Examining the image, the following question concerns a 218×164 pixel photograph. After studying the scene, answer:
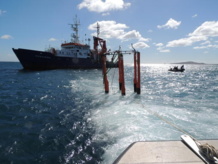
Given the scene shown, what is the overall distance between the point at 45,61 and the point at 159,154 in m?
43.1

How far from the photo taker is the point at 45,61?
41.6 meters

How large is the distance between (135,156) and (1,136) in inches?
231

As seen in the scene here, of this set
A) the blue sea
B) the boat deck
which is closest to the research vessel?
the blue sea

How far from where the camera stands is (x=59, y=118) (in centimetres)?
840

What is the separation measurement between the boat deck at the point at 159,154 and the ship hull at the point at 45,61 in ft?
133

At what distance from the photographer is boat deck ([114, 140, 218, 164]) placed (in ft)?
9.18

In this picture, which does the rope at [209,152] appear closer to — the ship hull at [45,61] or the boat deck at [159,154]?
the boat deck at [159,154]

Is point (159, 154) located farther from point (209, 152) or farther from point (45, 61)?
point (45, 61)

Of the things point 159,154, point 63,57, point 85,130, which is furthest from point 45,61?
point 159,154

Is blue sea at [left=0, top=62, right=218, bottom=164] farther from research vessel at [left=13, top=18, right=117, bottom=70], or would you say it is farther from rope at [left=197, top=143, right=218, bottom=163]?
research vessel at [left=13, top=18, right=117, bottom=70]

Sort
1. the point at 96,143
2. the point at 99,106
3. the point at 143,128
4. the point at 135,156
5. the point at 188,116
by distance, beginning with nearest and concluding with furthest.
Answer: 1. the point at 135,156
2. the point at 96,143
3. the point at 143,128
4. the point at 188,116
5. the point at 99,106

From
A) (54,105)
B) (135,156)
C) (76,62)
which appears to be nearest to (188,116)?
(135,156)

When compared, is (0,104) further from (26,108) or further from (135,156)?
(135,156)

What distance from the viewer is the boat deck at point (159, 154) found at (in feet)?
9.18
